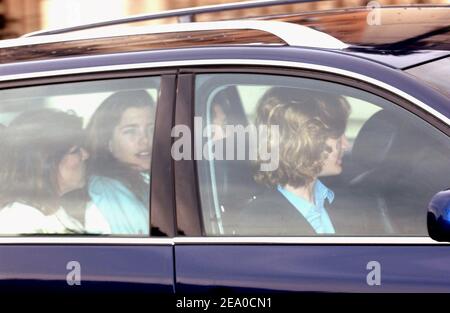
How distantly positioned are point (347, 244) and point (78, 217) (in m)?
0.89

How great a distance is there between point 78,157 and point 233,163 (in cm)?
52

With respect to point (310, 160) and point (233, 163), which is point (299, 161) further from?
point (233, 163)

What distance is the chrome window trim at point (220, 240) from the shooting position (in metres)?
3.49

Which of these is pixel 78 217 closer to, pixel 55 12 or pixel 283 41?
pixel 283 41

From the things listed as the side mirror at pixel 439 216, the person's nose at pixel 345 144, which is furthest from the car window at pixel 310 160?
the side mirror at pixel 439 216

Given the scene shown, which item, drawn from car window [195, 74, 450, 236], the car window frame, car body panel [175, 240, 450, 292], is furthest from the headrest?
the car window frame

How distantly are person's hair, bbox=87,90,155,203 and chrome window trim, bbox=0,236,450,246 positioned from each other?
0.19m

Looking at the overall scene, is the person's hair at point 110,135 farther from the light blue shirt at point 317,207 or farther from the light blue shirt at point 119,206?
the light blue shirt at point 317,207

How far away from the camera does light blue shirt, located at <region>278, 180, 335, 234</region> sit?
3.62 m

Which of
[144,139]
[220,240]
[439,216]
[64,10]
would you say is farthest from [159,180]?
[64,10]

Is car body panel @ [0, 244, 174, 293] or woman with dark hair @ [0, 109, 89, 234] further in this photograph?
woman with dark hair @ [0, 109, 89, 234]

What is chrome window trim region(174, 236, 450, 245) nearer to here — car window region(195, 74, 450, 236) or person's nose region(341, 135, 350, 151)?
car window region(195, 74, 450, 236)

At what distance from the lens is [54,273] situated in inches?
147

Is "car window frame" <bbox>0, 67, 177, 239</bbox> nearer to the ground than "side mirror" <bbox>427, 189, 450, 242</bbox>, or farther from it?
farther from it
